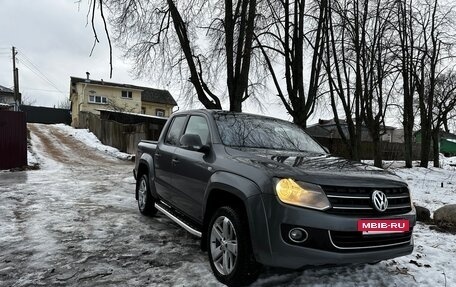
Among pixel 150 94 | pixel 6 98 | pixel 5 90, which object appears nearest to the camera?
pixel 150 94

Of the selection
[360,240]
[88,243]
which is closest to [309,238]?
[360,240]

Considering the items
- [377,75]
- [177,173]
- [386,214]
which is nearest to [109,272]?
[177,173]

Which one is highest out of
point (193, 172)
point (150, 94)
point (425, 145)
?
point (150, 94)

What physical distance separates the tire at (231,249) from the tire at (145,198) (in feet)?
8.48

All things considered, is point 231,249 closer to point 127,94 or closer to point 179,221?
point 179,221

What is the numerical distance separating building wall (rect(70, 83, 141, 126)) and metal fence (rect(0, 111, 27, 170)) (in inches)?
1116

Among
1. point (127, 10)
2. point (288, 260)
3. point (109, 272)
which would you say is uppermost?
point (127, 10)

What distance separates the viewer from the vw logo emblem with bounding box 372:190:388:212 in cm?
323

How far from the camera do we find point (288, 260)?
306 centimetres

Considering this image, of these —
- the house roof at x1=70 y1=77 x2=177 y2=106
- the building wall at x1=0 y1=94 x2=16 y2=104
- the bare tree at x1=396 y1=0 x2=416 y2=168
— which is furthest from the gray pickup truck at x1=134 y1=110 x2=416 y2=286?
the building wall at x1=0 y1=94 x2=16 y2=104

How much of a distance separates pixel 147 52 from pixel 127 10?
9.54 feet

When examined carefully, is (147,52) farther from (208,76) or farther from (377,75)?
(377,75)

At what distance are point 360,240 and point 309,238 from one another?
18.3 inches

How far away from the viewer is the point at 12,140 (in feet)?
44.2
